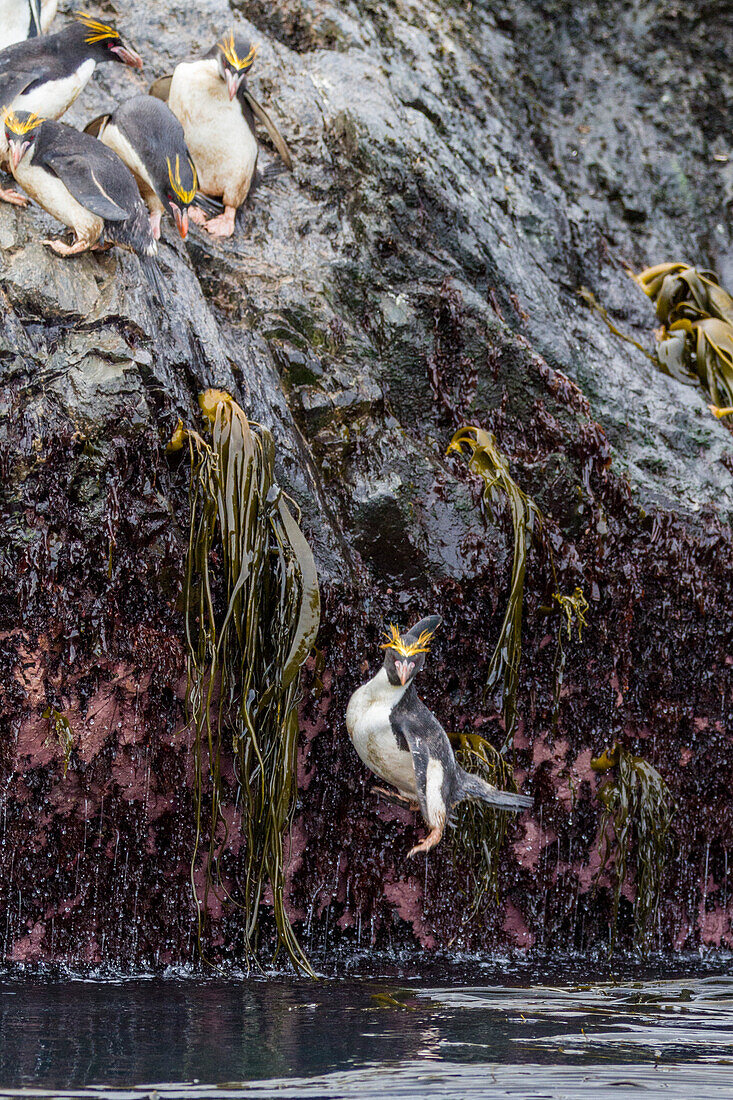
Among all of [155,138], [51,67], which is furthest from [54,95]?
[155,138]

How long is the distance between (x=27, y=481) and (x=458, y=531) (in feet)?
6.24

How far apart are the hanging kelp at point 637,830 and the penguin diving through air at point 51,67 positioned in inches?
145

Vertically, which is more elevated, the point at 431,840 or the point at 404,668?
the point at 404,668

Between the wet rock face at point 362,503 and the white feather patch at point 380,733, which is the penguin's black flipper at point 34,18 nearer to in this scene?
the wet rock face at point 362,503

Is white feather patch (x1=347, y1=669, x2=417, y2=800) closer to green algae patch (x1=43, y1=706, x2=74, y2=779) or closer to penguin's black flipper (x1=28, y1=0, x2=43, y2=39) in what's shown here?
green algae patch (x1=43, y1=706, x2=74, y2=779)

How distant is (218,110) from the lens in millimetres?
5008

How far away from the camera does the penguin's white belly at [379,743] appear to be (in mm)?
3717

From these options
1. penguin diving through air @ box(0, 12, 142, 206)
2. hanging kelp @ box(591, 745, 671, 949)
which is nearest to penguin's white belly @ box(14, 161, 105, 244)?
penguin diving through air @ box(0, 12, 142, 206)

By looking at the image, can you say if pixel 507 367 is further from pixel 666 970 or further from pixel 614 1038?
pixel 614 1038

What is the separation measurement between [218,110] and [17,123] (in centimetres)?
133

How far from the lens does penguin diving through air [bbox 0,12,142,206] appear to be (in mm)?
4223

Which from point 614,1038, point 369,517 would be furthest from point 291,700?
point 614,1038

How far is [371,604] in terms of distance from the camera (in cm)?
449

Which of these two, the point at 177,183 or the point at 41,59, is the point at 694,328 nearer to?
the point at 177,183
